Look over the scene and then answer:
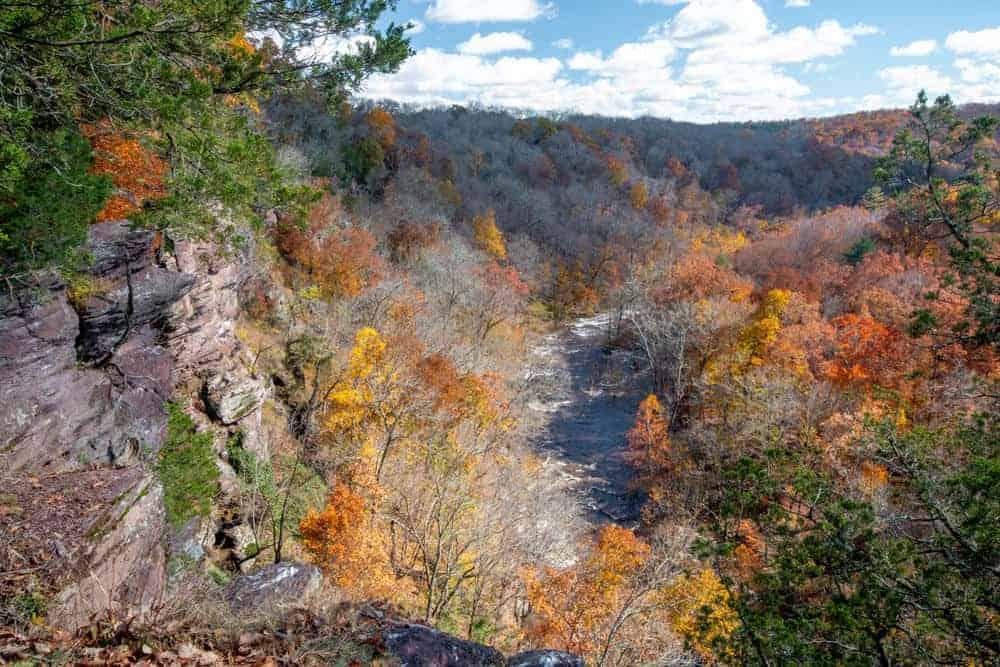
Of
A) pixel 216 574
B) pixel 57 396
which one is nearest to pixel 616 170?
pixel 216 574

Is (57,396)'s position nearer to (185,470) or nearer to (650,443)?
(185,470)

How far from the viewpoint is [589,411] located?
38250 millimetres

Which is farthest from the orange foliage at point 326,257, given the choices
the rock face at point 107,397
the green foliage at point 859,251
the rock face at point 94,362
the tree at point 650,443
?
the green foliage at point 859,251

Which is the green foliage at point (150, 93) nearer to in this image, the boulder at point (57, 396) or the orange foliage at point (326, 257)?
the boulder at point (57, 396)

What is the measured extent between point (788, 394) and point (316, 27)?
74.2 ft

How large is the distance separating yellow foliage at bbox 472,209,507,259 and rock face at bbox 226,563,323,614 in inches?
1954

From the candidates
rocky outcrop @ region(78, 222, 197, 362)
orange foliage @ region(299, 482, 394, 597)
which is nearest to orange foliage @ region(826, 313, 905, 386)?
orange foliage @ region(299, 482, 394, 597)

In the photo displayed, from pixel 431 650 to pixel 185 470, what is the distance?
334 inches

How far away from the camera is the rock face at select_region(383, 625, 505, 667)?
6.61 m

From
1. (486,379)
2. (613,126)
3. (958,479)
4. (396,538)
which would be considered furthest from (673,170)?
(958,479)

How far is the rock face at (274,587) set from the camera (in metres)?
7.47

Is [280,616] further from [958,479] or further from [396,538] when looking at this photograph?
[396,538]

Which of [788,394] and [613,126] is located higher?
[613,126]

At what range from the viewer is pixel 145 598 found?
7.70 m
